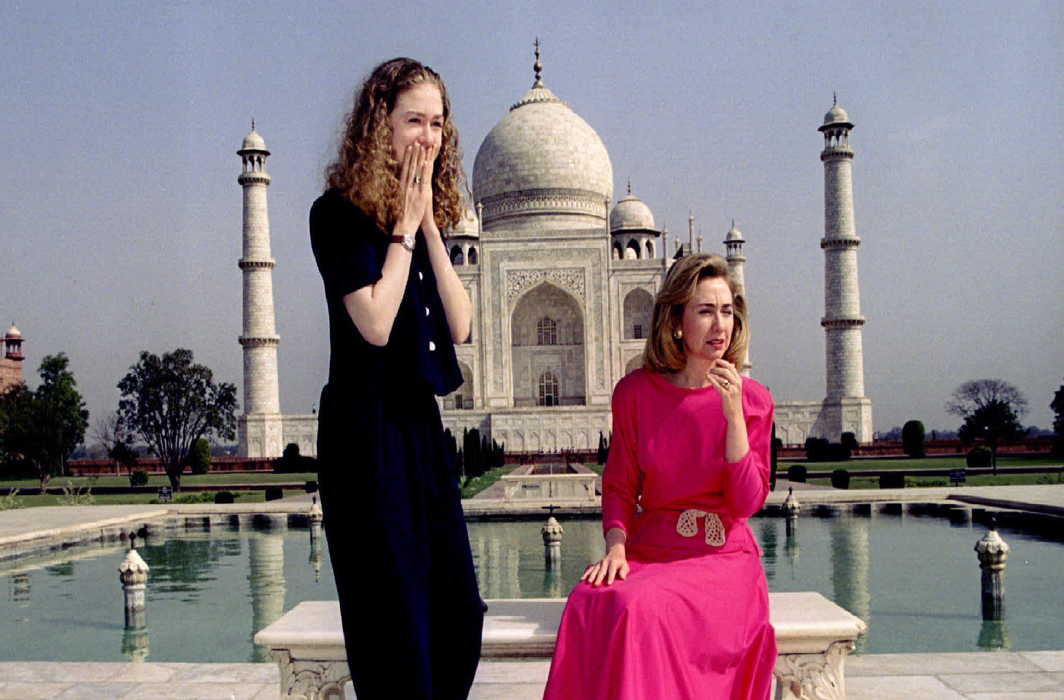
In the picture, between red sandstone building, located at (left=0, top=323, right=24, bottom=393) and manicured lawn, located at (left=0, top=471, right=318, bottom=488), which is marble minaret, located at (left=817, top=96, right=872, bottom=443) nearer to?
manicured lawn, located at (left=0, top=471, right=318, bottom=488)

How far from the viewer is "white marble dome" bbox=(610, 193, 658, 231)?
1314 inches

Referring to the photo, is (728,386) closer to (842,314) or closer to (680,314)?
(680,314)

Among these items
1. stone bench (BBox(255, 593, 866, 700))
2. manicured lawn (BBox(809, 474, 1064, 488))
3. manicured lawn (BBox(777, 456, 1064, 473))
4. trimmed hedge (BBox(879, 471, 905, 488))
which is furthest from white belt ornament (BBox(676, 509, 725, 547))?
manicured lawn (BBox(777, 456, 1064, 473))

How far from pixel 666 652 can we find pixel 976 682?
2.13 m

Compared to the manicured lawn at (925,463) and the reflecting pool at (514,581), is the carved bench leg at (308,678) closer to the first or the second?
the reflecting pool at (514,581)

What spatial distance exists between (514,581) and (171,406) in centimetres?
1144

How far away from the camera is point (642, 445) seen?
8.20ft

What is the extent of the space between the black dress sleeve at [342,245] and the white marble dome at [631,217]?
31.9 metres

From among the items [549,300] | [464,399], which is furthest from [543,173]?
[464,399]

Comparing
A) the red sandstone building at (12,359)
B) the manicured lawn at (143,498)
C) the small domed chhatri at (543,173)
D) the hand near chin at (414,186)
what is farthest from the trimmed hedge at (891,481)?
the red sandstone building at (12,359)

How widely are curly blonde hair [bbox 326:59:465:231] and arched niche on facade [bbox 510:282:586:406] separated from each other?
89.4 ft

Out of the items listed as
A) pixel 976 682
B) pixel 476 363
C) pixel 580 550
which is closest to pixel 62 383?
pixel 476 363

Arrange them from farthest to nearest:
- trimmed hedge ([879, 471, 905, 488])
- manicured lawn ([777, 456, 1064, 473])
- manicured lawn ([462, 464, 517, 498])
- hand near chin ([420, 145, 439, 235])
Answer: manicured lawn ([777, 456, 1064, 473]), manicured lawn ([462, 464, 517, 498]), trimmed hedge ([879, 471, 905, 488]), hand near chin ([420, 145, 439, 235])

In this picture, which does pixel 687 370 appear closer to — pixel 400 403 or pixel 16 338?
pixel 400 403
